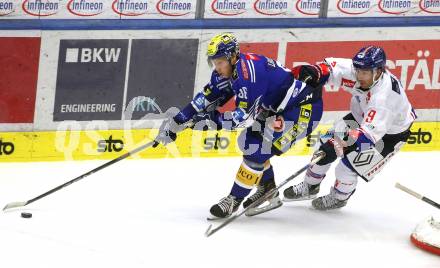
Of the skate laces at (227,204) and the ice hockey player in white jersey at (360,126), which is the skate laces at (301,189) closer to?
the ice hockey player in white jersey at (360,126)

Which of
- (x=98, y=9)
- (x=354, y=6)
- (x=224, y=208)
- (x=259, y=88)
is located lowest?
(x=224, y=208)

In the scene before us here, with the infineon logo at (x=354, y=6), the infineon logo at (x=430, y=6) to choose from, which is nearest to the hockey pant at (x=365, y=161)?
the infineon logo at (x=354, y=6)

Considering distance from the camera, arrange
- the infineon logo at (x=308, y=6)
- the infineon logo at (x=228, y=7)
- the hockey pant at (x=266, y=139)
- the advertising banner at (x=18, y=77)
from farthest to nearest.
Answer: the infineon logo at (x=308, y=6) → the infineon logo at (x=228, y=7) → the advertising banner at (x=18, y=77) → the hockey pant at (x=266, y=139)

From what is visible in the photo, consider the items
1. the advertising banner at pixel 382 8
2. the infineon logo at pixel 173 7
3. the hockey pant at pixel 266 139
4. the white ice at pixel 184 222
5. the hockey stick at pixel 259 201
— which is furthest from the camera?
the advertising banner at pixel 382 8

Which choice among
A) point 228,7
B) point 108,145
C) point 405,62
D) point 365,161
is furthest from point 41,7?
point 405,62

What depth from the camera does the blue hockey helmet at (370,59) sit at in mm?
7484

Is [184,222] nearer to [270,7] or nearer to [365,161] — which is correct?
[365,161]

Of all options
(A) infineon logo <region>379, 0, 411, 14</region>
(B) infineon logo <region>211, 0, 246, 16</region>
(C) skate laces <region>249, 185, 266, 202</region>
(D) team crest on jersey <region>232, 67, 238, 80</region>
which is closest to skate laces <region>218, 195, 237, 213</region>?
(C) skate laces <region>249, 185, 266, 202</region>

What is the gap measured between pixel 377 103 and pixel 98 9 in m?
2.81

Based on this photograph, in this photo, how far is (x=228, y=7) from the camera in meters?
9.56

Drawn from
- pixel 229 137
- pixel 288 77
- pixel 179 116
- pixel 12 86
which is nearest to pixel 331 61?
pixel 288 77

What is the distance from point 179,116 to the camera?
26.0ft

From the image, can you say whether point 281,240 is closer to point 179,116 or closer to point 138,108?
point 179,116

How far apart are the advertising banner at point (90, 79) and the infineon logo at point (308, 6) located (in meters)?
1.66
